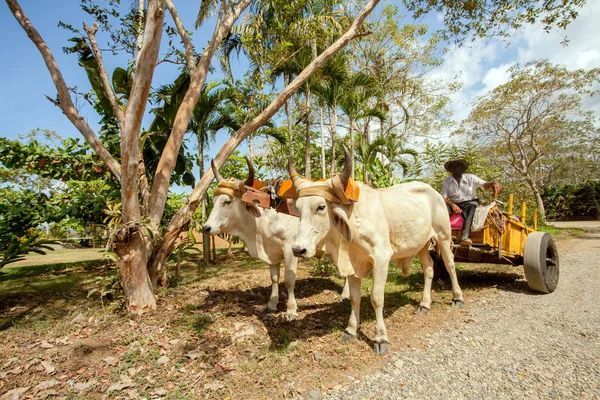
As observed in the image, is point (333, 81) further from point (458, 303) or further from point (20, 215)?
point (20, 215)

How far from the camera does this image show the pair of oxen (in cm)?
328

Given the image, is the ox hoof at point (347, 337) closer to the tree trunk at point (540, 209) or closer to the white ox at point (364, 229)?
the white ox at point (364, 229)

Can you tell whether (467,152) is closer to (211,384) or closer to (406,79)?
(406,79)

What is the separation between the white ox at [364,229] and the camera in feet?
10.7

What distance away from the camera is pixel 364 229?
3.47 metres

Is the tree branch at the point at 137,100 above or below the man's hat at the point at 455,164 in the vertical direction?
above

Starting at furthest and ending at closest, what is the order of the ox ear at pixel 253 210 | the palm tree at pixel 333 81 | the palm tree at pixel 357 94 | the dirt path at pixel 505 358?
the palm tree at pixel 357 94 → the palm tree at pixel 333 81 → the ox ear at pixel 253 210 → the dirt path at pixel 505 358

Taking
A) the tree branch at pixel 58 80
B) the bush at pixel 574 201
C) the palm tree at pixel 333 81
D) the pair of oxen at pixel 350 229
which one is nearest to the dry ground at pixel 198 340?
the pair of oxen at pixel 350 229

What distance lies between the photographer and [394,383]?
2838 mm

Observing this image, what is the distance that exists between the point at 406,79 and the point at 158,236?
1634 cm

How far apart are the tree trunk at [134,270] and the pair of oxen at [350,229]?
93cm

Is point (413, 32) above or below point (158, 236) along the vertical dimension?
above

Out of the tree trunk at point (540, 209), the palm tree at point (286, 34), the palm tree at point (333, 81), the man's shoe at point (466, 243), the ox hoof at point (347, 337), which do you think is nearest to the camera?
the ox hoof at point (347, 337)

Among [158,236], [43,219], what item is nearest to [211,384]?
[158,236]
